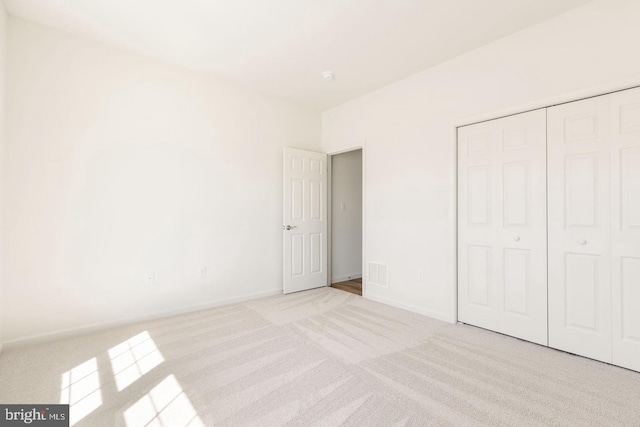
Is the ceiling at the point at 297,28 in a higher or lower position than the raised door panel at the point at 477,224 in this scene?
higher

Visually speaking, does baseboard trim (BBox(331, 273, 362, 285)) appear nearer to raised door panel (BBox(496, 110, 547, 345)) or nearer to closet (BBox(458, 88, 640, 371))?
closet (BBox(458, 88, 640, 371))

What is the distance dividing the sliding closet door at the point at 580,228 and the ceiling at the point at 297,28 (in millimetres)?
952

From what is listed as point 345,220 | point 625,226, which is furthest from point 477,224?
point 345,220

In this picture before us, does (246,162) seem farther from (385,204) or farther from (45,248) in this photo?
(45,248)

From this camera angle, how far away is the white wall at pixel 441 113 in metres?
2.27

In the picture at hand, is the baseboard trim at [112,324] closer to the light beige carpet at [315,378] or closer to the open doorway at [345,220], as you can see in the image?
the light beige carpet at [315,378]

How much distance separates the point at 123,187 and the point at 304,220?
228 centimetres

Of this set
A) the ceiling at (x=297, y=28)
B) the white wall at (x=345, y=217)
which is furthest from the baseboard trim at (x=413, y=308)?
the ceiling at (x=297, y=28)

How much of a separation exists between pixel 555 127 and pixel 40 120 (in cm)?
443

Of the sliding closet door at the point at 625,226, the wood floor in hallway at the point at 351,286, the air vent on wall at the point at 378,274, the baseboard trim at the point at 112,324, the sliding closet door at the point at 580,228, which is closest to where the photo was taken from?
the sliding closet door at the point at 625,226

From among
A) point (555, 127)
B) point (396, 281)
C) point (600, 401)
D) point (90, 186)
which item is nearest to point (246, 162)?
point (90, 186)

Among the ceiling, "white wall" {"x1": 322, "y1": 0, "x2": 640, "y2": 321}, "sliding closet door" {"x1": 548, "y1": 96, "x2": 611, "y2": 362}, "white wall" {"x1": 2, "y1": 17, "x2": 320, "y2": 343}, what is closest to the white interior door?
"white wall" {"x1": 2, "y1": 17, "x2": 320, "y2": 343}

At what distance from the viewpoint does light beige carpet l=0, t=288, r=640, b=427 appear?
1.67 meters

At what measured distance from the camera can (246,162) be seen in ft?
12.8
